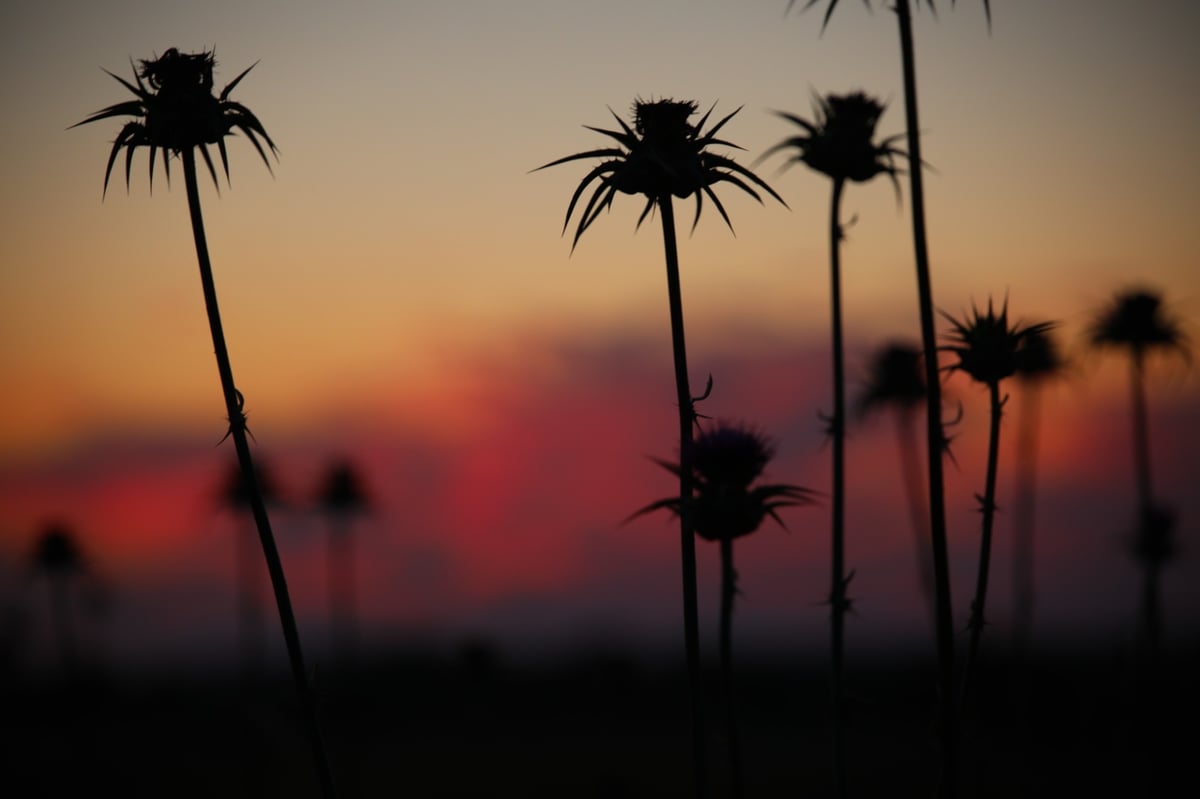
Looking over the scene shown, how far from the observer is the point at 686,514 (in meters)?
10.5

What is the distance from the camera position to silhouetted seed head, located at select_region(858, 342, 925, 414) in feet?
134

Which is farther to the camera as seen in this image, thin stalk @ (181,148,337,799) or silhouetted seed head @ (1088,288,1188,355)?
silhouetted seed head @ (1088,288,1188,355)

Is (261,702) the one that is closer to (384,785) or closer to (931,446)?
(384,785)

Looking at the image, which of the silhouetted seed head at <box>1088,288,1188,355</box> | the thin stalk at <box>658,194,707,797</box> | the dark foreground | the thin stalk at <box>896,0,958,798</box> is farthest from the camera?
the dark foreground

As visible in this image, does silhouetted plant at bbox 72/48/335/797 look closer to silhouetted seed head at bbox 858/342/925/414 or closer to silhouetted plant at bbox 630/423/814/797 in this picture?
silhouetted plant at bbox 630/423/814/797

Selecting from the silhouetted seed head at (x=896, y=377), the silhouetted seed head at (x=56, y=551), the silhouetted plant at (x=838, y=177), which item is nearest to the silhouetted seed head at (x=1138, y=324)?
the silhouetted seed head at (x=896, y=377)

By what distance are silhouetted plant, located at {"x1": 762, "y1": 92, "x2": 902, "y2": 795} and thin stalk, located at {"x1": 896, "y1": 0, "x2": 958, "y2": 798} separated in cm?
304

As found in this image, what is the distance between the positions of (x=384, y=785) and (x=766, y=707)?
1900 inches

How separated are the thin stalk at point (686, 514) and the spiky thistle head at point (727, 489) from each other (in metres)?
0.16

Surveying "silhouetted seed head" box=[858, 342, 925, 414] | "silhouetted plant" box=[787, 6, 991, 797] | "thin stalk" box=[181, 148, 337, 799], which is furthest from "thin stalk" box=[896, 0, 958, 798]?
"silhouetted seed head" box=[858, 342, 925, 414]

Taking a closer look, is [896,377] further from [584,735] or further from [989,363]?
[584,735]

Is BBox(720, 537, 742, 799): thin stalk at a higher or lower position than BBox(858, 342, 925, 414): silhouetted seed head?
lower

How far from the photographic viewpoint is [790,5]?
32.7ft

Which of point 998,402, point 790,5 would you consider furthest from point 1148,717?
point 790,5
